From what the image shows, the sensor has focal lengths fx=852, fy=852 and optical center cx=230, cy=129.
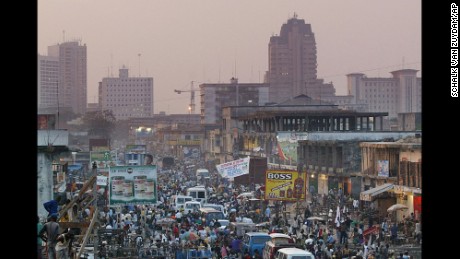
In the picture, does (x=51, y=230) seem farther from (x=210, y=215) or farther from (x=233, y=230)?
(x=210, y=215)

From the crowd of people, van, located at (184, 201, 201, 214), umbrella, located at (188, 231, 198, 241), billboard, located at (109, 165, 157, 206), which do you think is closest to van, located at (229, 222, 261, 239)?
the crowd of people

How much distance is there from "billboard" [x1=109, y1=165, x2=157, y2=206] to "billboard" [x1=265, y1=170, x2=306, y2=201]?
9.44m

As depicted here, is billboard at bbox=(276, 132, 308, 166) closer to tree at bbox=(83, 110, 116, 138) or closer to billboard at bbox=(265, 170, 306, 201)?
billboard at bbox=(265, 170, 306, 201)

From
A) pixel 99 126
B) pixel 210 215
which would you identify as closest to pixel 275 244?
pixel 210 215

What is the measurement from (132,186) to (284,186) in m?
10.5

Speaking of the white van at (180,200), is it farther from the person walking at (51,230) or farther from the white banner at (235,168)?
the person walking at (51,230)

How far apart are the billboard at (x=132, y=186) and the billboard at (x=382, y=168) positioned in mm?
20382

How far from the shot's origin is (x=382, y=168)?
4238cm

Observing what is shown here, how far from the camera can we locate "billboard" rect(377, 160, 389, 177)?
4184 cm

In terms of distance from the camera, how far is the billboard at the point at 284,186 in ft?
107

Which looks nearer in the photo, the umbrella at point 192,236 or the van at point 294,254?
the van at point 294,254

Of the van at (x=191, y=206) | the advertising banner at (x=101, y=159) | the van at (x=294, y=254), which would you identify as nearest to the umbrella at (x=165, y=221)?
the van at (x=191, y=206)
